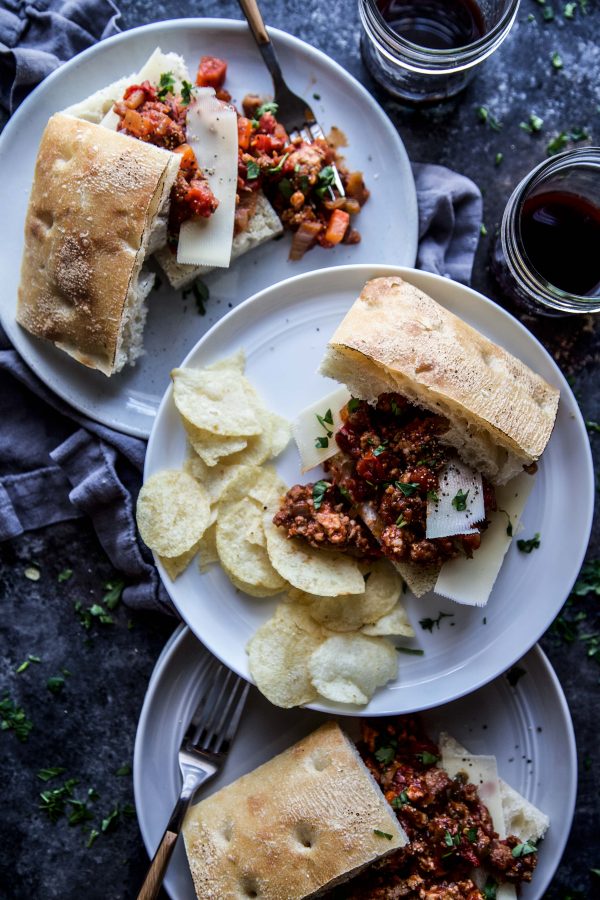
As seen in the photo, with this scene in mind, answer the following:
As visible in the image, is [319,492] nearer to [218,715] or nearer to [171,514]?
[171,514]

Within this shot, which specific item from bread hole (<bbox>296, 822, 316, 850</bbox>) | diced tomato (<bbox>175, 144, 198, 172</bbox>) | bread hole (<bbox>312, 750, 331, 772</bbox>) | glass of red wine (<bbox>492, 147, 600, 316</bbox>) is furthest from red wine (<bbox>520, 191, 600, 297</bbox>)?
bread hole (<bbox>296, 822, 316, 850</bbox>)

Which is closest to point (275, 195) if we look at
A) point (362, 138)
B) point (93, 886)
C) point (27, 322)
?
Result: point (362, 138)

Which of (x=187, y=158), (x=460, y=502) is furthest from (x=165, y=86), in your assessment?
(x=460, y=502)

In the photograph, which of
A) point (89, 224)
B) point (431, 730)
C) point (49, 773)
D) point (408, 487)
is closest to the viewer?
point (408, 487)

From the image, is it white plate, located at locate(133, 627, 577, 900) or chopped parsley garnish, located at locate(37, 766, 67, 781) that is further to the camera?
chopped parsley garnish, located at locate(37, 766, 67, 781)

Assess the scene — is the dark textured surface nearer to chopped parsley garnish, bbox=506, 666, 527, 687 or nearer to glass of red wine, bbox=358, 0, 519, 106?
glass of red wine, bbox=358, 0, 519, 106

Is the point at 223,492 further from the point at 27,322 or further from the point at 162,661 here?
the point at 27,322
